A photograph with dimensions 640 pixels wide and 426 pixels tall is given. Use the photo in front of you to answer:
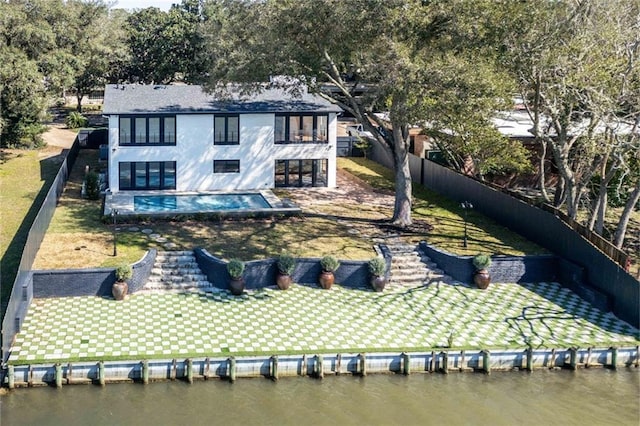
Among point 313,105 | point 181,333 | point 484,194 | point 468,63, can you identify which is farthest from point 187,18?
point 181,333

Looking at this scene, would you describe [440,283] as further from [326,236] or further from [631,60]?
[631,60]

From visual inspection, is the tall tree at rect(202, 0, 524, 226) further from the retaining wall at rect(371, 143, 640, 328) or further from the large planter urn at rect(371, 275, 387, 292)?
the retaining wall at rect(371, 143, 640, 328)

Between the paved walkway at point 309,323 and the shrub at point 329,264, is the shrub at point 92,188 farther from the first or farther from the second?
the shrub at point 329,264

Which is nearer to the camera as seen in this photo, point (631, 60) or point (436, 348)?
point (436, 348)

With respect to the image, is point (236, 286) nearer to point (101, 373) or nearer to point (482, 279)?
point (101, 373)

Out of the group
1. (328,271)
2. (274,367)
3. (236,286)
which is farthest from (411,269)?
(274,367)

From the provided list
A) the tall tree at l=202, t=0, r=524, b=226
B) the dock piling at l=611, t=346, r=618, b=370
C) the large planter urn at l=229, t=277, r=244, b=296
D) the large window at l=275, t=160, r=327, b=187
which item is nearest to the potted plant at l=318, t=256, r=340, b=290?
the large planter urn at l=229, t=277, r=244, b=296

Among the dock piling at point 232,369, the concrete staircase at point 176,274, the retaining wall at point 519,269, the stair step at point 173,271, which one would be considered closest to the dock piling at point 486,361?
the retaining wall at point 519,269
